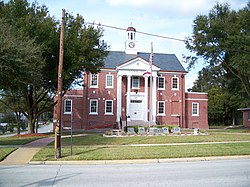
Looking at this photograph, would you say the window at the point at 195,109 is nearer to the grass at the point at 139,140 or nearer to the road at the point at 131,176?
the grass at the point at 139,140

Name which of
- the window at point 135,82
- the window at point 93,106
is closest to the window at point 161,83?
the window at point 135,82

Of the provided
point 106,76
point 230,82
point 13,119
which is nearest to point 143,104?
point 106,76

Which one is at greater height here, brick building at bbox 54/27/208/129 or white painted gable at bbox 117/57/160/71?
white painted gable at bbox 117/57/160/71

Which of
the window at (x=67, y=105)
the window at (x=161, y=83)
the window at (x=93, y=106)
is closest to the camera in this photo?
the window at (x=67, y=105)

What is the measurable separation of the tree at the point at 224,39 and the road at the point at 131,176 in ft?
71.4

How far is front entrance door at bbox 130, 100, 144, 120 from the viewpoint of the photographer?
1613 inches

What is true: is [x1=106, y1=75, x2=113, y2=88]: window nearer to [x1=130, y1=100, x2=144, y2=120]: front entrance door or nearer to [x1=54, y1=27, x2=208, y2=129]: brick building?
[x1=54, y1=27, x2=208, y2=129]: brick building

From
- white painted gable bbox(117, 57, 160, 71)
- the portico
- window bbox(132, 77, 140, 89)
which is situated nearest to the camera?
white painted gable bbox(117, 57, 160, 71)

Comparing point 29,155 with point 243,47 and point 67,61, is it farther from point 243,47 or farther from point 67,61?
point 243,47

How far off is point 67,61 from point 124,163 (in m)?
Answer: 14.9

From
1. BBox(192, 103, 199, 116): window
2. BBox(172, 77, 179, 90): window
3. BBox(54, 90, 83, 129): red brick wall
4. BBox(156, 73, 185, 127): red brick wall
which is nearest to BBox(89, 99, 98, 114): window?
BBox(54, 90, 83, 129): red brick wall

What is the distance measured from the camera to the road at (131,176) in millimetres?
8445

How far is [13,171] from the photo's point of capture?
10.7m

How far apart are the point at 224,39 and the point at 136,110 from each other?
14.7 metres
